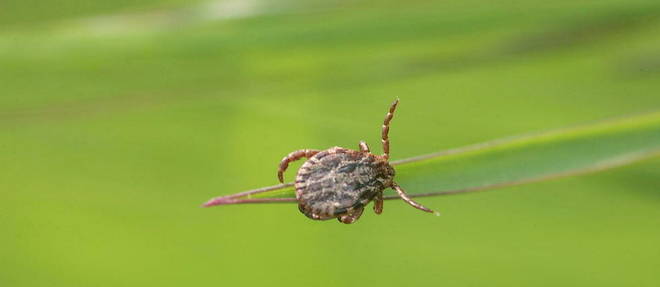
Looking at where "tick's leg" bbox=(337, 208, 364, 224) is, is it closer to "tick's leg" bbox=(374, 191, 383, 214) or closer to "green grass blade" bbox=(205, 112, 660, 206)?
"tick's leg" bbox=(374, 191, 383, 214)

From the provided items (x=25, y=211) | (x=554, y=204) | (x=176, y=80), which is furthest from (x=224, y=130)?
(x=554, y=204)

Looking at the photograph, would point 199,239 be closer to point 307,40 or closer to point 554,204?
point 307,40

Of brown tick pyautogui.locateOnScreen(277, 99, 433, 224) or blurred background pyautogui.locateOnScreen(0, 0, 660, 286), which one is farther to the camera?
blurred background pyautogui.locateOnScreen(0, 0, 660, 286)

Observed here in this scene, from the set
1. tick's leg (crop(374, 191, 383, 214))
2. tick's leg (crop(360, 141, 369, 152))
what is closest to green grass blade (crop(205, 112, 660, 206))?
tick's leg (crop(374, 191, 383, 214))

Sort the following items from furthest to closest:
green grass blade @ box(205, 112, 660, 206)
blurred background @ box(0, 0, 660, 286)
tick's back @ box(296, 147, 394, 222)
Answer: blurred background @ box(0, 0, 660, 286), tick's back @ box(296, 147, 394, 222), green grass blade @ box(205, 112, 660, 206)

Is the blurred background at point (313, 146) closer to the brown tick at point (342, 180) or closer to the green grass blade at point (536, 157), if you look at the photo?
the brown tick at point (342, 180)

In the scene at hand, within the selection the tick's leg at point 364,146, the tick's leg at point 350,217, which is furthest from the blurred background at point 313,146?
the tick's leg at point 350,217
